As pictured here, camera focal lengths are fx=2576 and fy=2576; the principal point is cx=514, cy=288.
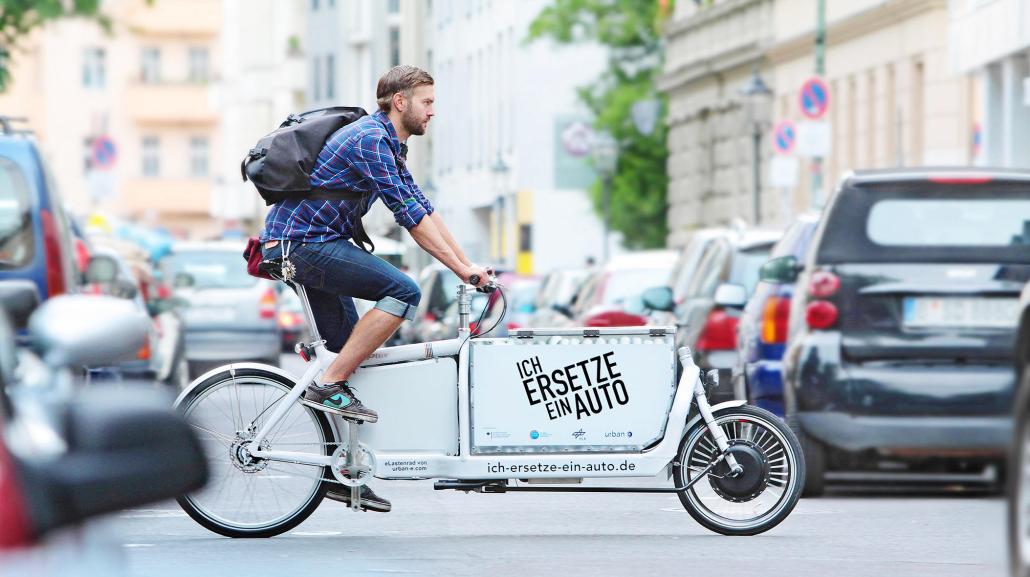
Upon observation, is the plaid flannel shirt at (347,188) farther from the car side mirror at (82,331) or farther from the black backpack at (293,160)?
the car side mirror at (82,331)

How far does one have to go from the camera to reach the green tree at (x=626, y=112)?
64188 mm

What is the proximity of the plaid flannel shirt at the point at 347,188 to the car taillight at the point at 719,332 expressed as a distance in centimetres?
702

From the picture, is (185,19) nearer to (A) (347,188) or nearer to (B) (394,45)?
(B) (394,45)

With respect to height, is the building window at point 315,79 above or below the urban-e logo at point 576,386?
above

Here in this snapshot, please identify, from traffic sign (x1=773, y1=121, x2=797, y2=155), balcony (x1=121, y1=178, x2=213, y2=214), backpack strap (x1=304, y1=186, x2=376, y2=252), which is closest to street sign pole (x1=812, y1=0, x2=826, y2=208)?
traffic sign (x1=773, y1=121, x2=797, y2=155)

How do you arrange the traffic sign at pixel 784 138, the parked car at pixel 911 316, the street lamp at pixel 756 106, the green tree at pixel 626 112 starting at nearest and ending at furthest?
1. the parked car at pixel 911 316
2. the traffic sign at pixel 784 138
3. the street lamp at pixel 756 106
4. the green tree at pixel 626 112

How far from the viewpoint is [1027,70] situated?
109 feet

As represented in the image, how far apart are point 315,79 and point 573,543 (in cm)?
9241

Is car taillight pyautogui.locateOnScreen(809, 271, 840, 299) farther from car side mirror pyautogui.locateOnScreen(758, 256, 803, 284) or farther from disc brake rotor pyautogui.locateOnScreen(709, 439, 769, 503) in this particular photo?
disc brake rotor pyautogui.locateOnScreen(709, 439, 769, 503)

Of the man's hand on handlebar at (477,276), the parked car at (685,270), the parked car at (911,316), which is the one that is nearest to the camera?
the man's hand on handlebar at (477,276)

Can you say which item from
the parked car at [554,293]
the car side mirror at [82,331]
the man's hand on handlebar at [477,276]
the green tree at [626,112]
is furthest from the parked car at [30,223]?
the green tree at [626,112]

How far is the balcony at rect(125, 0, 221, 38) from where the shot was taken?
427 feet

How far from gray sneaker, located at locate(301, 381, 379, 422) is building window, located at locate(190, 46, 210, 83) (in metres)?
124

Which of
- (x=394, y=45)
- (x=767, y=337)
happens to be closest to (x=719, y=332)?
(x=767, y=337)
